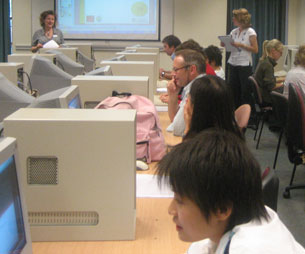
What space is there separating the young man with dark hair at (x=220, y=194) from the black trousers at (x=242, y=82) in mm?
5026

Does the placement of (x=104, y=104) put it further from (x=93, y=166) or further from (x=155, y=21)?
(x=155, y=21)

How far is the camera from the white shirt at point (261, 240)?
873mm

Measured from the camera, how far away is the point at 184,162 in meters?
0.95

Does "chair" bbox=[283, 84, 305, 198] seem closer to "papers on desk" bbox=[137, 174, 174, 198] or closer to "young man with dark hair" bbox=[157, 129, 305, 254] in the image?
"papers on desk" bbox=[137, 174, 174, 198]

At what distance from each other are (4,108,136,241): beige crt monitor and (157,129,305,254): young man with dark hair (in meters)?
0.42

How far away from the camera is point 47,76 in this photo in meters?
→ 2.93

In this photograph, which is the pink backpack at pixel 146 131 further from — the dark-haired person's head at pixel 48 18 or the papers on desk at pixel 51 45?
the dark-haired person's head at pixel 48 18

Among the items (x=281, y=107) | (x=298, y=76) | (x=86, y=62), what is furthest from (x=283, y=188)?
(x=86, y=62)

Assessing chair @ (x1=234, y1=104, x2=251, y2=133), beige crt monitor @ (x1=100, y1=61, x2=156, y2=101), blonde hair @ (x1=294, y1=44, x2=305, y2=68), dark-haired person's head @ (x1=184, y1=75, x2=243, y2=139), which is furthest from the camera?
blonde hair @ (x1=294, y1=44, x2=305, y2=68)

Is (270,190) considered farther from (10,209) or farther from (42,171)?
(10,209)

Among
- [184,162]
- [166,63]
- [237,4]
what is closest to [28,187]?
[184,162]

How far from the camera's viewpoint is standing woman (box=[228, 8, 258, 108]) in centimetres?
579

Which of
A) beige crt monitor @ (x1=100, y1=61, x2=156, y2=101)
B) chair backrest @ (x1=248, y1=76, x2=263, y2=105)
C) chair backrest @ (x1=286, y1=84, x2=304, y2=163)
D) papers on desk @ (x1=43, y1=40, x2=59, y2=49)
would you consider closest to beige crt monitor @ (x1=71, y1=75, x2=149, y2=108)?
beige crt monitor @ (x1=100, y1=61, x2=156, y2=101)

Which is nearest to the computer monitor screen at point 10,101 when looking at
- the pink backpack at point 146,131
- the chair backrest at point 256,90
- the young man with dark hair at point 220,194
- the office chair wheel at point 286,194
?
the pink backpack at point 146,131
